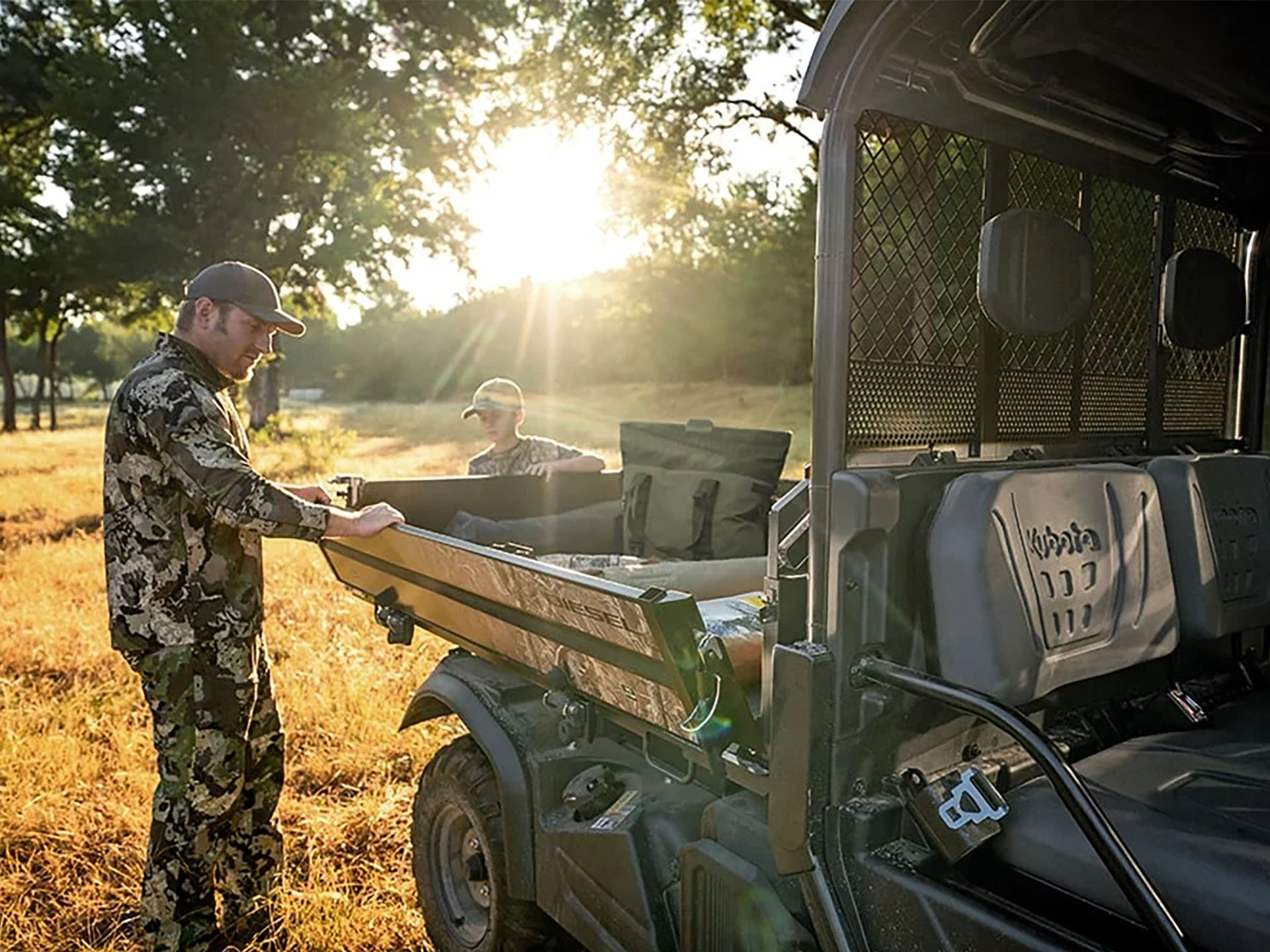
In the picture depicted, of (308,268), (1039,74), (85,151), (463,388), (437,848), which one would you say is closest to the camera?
(1039,74)

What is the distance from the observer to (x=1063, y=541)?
1888mm

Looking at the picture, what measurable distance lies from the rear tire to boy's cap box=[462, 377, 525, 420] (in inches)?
97.6

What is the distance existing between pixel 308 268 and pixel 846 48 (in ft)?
67.8

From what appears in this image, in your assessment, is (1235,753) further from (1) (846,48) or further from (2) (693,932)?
(1) (846,48)

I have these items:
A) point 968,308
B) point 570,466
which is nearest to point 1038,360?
point 968,308

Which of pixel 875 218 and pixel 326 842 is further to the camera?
pixel 326 842

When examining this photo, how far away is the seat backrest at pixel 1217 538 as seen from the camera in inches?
85.7

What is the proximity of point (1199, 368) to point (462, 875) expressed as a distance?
8.56 ft

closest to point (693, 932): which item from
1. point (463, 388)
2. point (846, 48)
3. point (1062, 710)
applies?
point (1062, 710)

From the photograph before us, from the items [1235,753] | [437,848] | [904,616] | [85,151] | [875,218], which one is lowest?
[437,848]

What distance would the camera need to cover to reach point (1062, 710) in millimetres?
2053

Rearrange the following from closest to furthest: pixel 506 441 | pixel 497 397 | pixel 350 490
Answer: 1. pixel 350 490
2. pixel 497 397
3. pixel 506 441

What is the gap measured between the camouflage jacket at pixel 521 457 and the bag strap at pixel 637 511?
0.78 meters

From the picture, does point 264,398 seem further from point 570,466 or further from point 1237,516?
point 1237,516
